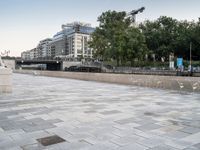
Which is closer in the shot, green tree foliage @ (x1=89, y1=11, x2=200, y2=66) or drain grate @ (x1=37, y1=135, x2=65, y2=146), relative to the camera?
drain grate @ (x1=37, y1=135, x2=65, y2=146)

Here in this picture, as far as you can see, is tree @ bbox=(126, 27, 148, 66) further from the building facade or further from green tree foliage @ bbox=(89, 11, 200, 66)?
the building facade

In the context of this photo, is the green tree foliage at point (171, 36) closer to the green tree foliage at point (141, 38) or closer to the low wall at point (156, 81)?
the green tree foliage at point (141, 38)

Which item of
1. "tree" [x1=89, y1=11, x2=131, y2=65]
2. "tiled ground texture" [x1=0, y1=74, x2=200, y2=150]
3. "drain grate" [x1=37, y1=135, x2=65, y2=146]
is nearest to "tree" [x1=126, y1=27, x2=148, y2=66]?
"tree" [x1=89, y1=11, x2=131, y2=65]

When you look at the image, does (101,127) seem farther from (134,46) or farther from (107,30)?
(107,30)

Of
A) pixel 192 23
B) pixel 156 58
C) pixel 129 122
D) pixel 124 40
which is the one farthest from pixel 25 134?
pixel 192 23

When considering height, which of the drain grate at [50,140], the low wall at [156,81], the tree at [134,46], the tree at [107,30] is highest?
the tree at [107,30]

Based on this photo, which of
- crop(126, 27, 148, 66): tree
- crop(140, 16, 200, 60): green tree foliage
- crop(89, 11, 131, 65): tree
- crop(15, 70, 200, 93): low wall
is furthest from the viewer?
crop(89, 11, 131, 65): tree

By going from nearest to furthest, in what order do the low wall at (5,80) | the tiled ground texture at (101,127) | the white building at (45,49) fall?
the tiled ground texture at (101,127) → the low wall at (5,80) → the white building at (45,49)

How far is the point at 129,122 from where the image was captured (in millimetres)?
6195

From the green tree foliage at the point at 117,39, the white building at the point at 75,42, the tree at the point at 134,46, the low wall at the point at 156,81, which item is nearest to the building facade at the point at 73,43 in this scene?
the white building at the point at 75,42

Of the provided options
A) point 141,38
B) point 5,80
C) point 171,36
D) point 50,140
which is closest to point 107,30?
point 141,38

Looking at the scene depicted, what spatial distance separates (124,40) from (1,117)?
44.3 metres

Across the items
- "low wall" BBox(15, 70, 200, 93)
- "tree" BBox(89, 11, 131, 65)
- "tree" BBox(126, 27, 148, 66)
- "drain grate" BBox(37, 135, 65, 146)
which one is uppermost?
"tree" BBox(89, 11, 131, 65)

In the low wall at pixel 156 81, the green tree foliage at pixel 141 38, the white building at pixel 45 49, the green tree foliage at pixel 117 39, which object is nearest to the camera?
the low wall at pixel 156 81
